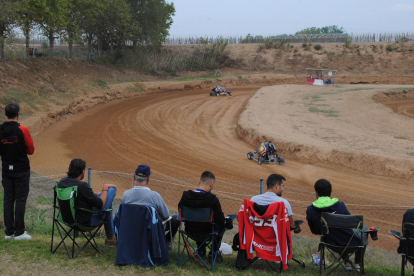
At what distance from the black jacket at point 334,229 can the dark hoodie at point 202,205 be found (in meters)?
1.34

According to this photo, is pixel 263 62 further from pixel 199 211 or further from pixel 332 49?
pixel 199 211

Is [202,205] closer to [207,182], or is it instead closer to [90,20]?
[207,182]

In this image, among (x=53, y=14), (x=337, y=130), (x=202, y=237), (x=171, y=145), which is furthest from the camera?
(x=53, y=14)

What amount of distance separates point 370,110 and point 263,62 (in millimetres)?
30195

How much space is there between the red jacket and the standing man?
11.9 feet

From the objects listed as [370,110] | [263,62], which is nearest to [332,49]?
[263,62]

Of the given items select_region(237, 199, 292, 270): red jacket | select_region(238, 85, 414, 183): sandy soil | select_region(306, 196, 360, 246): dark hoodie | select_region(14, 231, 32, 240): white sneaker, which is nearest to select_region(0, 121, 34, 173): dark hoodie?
select_region(14, 231, 32, 240): white sneaker

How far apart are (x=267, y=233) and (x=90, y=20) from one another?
3500 centimetres

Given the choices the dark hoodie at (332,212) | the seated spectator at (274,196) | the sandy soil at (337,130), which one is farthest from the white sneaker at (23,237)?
the sandy soil at (337,130)

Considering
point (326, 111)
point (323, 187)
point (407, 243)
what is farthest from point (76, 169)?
point (326, 111)

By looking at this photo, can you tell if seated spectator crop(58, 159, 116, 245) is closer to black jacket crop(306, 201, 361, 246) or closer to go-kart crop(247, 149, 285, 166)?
black jacket crop(306, 201, 361, 246)

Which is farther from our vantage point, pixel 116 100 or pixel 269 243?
pixel 116 100

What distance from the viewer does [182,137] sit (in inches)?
779

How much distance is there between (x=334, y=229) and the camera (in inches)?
204
